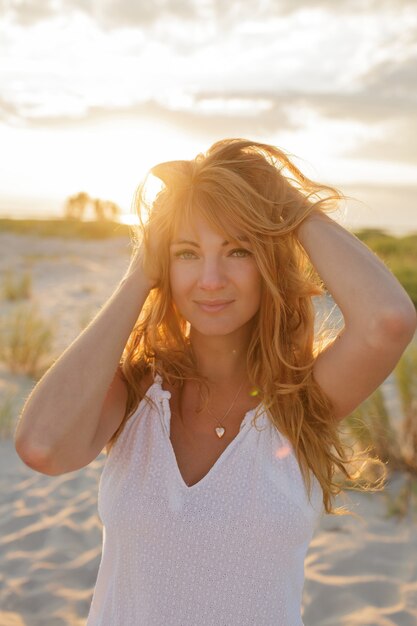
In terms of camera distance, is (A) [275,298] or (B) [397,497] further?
(B) [397,497]

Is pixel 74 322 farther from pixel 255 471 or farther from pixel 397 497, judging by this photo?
pixel 255 471

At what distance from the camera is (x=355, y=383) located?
1786 mm

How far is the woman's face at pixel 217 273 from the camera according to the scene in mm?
1880

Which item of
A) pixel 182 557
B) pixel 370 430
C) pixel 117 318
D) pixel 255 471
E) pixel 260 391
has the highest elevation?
pixel 117 318

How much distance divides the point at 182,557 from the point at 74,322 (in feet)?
26.2

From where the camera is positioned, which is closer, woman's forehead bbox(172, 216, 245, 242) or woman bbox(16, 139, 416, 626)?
woman bbox(16, 139, 416, 626)

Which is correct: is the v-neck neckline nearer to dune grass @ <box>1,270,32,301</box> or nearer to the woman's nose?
the woman's nose

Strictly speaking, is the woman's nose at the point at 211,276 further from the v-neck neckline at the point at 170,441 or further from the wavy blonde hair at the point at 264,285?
the v-neck neckline at the point at 170,441

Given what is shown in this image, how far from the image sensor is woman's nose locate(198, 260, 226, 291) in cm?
182

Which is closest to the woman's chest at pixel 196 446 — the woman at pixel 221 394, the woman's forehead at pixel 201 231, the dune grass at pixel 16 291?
the woman at pixel 221 394

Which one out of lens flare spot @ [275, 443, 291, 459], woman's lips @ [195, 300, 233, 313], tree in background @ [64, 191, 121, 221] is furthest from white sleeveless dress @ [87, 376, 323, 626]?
tree in background @ [64, 191, 121, 221]

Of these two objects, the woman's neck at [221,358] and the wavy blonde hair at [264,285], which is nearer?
the wavy blonde hair at [264,285]

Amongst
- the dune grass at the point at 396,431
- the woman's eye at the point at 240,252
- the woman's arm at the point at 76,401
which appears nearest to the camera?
the woman's arm at the point at 76,401

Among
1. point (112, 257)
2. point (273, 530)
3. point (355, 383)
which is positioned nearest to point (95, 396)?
point (273, 530)
